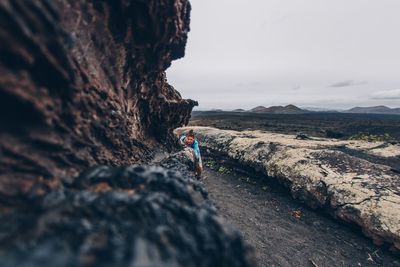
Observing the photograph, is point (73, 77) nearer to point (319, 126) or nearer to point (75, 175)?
point (75, 175)

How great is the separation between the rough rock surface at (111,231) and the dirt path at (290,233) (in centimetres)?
387

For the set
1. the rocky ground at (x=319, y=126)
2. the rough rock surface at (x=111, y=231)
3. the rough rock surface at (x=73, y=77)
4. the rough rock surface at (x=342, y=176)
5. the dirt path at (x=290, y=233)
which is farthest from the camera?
the rocky ground at (x=319, y=126)

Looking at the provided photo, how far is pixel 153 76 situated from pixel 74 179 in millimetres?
6004

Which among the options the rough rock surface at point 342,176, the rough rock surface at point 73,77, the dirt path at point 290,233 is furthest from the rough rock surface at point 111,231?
the rough rock surface at point 342,176

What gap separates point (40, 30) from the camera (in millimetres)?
3678

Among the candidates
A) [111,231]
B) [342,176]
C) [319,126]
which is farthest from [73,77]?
[319,126]

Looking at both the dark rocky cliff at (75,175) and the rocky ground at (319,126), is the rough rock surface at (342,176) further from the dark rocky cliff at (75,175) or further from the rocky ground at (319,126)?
the rocky ground at (319,126)

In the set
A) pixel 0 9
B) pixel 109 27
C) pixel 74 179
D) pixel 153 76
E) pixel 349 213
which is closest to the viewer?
pixel 0 9

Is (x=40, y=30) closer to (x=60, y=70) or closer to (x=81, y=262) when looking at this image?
(x=60, y=70)

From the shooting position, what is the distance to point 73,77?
14.9 feet

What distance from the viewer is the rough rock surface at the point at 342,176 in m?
10.1

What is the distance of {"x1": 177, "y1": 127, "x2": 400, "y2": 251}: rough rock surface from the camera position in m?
10.1

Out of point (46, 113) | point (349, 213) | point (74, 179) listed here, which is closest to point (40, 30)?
point (46, 113)

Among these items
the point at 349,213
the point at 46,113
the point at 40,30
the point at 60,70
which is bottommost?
the point at 349,213
